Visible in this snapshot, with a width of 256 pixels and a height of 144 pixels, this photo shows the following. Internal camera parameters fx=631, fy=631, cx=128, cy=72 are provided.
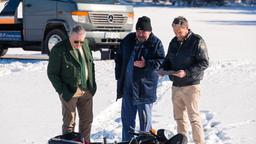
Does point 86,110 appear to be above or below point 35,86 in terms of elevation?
above

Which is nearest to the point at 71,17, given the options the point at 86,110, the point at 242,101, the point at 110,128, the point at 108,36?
the point at 108,36

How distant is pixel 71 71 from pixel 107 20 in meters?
8.16

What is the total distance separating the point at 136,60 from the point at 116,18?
8.07m

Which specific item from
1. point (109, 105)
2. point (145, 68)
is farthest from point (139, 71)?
point (109, 105)

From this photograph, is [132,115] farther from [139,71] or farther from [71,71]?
[71,71]

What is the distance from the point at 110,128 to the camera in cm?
776

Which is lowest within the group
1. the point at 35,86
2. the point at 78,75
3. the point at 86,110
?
the point at 35,86

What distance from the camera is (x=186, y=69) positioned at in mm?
6207

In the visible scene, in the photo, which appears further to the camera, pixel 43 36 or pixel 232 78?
pixel 43 36

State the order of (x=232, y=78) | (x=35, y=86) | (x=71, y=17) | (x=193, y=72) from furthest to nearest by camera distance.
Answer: (x=71, y=17) < (x=232, y=78) < (x=35, y=86) < (x=193, y=72)

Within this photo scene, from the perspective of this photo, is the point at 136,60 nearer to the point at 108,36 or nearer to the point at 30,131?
the point at 30,131

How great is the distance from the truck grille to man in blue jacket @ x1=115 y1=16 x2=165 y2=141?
7555 mm

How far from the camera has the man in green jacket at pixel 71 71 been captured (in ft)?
20.2

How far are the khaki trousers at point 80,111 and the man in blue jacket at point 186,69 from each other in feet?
2.70
